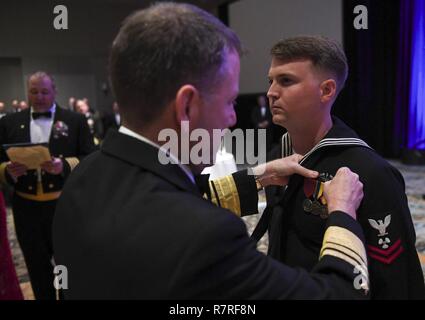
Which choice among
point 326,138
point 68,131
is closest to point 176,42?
point 326,138

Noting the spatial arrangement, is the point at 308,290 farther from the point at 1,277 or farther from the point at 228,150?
the point at 228,150

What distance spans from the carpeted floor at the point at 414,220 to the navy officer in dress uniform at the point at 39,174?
0.46m

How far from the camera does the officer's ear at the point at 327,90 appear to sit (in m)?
1.50

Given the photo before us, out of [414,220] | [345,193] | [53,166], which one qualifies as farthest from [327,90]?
[414,220]

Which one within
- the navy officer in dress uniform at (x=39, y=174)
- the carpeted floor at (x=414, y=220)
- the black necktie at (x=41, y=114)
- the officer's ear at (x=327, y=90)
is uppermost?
the officer's ear at (x=327, y=90)

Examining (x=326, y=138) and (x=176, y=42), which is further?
(x=326, y=138)

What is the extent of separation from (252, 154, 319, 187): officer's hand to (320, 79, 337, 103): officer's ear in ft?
0.78

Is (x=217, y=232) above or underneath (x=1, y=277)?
above

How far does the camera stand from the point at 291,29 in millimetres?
9773

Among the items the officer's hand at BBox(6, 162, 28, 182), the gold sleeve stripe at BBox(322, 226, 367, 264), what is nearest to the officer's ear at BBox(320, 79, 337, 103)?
the gold sleeve stripe at BBox(322, 226, 367, 264)

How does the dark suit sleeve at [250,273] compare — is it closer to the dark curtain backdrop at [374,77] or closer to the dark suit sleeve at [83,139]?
the dark suit sleeve at [83,139]

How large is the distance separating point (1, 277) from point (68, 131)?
4.17 ft

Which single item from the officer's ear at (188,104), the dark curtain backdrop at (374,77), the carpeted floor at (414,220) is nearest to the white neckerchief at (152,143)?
the officer's ear at (188,104)

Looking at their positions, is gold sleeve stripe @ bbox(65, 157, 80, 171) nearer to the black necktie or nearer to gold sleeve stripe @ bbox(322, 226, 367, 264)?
the black necktie
